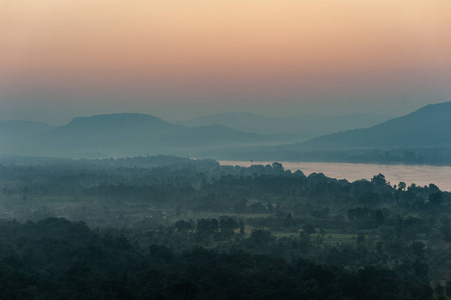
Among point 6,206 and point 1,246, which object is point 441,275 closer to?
point 1,246

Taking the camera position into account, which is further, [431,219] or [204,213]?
[204,213]

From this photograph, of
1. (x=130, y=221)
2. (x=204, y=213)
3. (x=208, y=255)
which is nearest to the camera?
(x=208, y=255)

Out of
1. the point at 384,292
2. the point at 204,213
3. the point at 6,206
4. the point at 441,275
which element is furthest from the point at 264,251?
the point at 6,206

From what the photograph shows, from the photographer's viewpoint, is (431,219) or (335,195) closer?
(431,219)

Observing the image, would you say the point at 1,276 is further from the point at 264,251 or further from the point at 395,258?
the point at 395,258

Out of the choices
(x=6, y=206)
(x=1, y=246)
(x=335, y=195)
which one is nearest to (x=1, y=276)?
(x=1, y=246)

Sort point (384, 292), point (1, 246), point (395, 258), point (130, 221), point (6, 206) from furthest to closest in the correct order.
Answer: point (6, 206) < point (130, 221) < point (395, 258) < point (1, 246) < point (384, 292)
